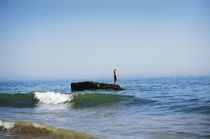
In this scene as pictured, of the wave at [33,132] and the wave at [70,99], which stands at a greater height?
the wave at [33,132]

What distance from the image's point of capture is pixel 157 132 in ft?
17.2

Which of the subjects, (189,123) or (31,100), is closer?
(189,123)

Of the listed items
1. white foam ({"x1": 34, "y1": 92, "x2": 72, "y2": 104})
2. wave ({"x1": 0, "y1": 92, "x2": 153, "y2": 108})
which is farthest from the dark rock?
white foam ({"x1": 34, "y1": 92, "x2": 72, "y2": 104})

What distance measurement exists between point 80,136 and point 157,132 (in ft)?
6.72

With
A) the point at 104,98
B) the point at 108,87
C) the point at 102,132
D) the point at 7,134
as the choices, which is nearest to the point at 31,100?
the point at 104,98

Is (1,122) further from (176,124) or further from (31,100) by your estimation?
(31,100)

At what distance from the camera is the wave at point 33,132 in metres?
5.01

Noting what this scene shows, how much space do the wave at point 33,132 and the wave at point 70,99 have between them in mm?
5798

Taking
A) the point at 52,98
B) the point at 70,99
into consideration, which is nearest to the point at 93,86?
the point at 52,98

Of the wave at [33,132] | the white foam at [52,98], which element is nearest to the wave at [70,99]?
the white foam at [52,98]

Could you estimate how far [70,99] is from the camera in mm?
13641

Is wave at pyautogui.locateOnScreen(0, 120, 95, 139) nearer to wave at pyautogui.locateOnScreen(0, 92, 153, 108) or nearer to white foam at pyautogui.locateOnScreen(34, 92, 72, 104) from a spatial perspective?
wave at pyautogui.locateOnScreen(0, 92, 153, 108)

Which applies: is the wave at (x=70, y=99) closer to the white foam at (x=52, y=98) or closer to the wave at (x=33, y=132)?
the white foam at (x=52, y=98)

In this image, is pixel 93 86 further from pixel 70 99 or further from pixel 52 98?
pixel 70 99
